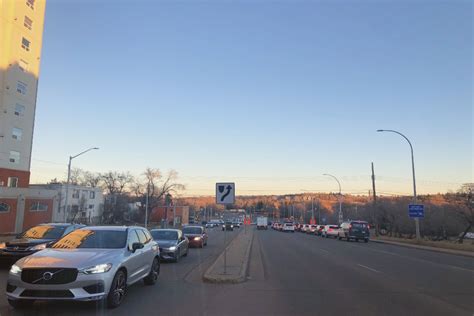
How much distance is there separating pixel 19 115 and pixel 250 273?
43.5 metres

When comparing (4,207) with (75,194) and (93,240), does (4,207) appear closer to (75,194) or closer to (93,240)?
(93,240)

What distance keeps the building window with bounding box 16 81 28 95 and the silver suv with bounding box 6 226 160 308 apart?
1758 inches

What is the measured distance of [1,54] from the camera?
45719 millimetres

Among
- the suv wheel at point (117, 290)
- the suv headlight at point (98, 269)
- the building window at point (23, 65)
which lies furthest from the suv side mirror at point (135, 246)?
the building window at point (23, 65)

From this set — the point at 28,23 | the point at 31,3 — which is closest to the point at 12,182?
the point at 28,23

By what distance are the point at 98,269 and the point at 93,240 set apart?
1.73 meters

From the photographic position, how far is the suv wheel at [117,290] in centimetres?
838

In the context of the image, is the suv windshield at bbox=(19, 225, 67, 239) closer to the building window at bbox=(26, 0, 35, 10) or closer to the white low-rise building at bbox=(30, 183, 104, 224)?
the building window at bbox=(26, 0, 35, 10)

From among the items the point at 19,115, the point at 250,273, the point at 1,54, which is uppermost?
the point at 1,54

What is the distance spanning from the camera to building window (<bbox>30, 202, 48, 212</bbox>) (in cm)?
4759

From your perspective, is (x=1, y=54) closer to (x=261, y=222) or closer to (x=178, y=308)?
(x=178, y=308)

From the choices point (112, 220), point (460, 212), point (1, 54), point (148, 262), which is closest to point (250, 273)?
point (148, 262)

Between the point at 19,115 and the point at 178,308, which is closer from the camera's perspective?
the point at 178,308

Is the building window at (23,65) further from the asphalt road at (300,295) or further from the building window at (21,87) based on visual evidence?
the asphalt road at (300,295)
